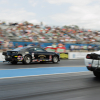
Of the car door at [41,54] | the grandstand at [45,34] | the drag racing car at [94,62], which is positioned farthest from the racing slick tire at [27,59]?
the drag racing car at [94,62]

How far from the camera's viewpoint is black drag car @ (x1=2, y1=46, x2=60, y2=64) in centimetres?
1445

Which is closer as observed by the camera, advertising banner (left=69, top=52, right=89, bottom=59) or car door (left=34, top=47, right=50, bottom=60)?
car door (left=34, top=47, right=50, bottom=60)

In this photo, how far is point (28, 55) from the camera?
1502cm

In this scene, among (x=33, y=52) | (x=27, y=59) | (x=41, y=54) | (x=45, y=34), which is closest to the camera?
(x=27, y=59)

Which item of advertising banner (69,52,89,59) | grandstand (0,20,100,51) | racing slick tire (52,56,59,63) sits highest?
grandstand (0,20,100,51)

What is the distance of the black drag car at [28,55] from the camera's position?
14453mm

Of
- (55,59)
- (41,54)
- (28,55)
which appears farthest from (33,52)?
(55,59)

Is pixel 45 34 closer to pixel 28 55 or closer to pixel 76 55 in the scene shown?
pixel 76 55

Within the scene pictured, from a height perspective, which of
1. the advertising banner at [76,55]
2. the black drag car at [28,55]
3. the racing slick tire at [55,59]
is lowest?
the advertising banner at [76,55]

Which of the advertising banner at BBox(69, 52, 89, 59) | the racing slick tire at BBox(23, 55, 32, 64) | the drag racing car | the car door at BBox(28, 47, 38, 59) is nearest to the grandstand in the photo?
the advertising banner at BBox(69, 52, 89, 59)

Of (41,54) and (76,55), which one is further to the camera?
(76,55)

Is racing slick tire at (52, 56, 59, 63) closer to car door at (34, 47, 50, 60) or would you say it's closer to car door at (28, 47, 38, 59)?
car door at (34, 47, 50, 60)

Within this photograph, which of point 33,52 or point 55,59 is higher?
point 33,52

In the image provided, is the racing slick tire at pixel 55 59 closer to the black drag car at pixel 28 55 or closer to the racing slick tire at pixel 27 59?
the black drag car at pixel 28 55
